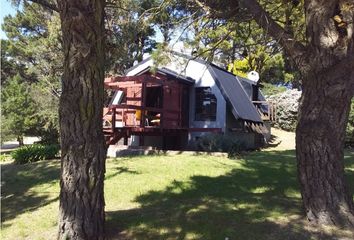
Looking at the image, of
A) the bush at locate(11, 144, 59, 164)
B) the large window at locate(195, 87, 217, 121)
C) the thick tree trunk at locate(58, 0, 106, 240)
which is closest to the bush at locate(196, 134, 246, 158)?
the large window at locate(195, 87, 217, 121)

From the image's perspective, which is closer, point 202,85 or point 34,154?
point 34,154

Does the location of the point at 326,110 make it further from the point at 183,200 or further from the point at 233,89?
the point at 233,89

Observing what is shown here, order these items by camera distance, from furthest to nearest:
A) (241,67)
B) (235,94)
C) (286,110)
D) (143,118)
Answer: (241,67), (286,110), (235,94), (143,118)

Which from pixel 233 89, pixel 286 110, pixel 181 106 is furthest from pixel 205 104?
pixel 286 110

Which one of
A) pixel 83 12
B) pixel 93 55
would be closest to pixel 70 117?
pixel 93 55

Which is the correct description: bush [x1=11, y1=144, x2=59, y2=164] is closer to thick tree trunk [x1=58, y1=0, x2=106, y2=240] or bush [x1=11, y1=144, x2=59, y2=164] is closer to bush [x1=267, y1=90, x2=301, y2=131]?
thick tree trunk [x1=58, y1=0, x2=106, y2=240]

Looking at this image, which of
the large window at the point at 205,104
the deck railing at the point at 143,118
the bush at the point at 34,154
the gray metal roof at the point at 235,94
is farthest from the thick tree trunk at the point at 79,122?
the large window at the point at 205,104

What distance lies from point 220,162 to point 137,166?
96.0 inches

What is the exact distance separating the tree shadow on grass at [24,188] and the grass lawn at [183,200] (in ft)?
0.08

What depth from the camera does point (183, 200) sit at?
8.29 m

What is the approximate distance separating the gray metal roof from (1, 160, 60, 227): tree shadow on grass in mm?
8247

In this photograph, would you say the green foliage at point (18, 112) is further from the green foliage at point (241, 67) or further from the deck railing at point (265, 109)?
the green foliage at point (241, 67)

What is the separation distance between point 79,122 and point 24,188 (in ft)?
19.7

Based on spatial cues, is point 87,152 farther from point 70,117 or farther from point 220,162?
point 220,162
